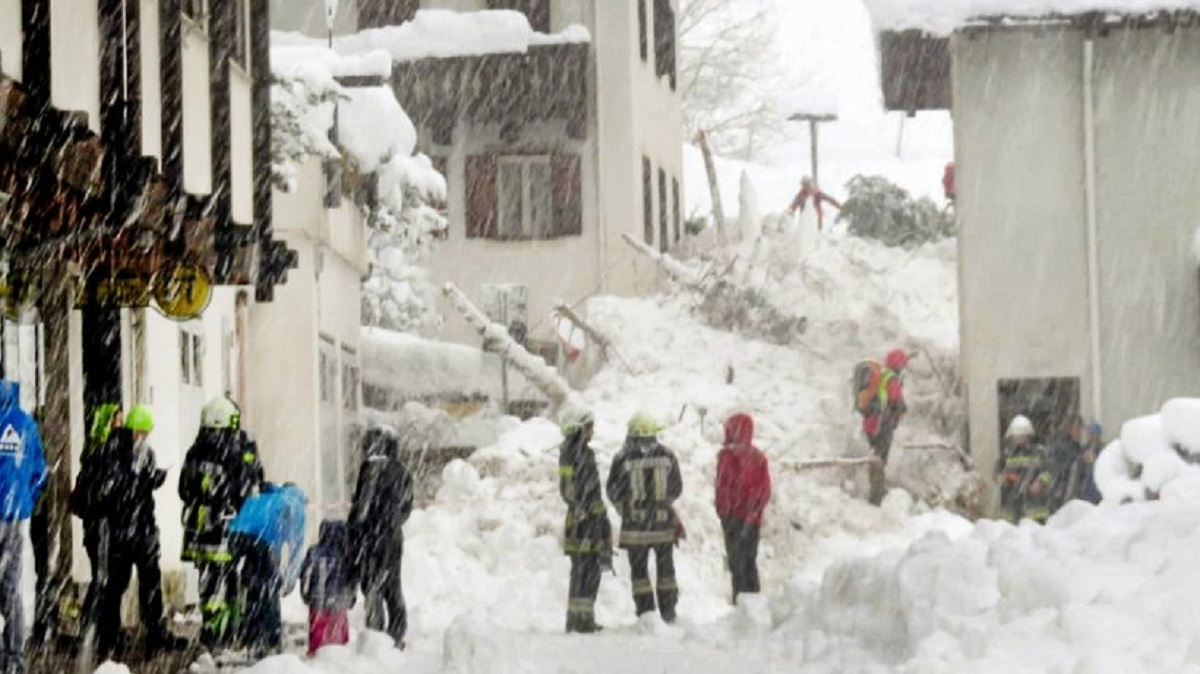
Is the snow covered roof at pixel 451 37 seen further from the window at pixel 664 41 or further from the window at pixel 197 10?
the window at pixel 197 10

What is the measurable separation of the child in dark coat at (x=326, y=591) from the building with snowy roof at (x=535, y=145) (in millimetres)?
19251

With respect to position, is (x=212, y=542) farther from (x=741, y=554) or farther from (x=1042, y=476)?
(x=1042, y=476)

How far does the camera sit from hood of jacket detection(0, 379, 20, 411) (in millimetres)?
10602

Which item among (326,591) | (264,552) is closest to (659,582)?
(326,591)

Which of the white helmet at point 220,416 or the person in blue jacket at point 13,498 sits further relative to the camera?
the white helmet at point 220,416

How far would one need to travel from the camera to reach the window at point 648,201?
35031mm

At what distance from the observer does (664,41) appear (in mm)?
38531

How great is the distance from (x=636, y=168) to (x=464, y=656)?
73.6 ft

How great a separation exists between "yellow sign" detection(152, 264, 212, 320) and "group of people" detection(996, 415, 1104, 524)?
926 cm

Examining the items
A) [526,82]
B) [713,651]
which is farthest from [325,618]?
[526,82]

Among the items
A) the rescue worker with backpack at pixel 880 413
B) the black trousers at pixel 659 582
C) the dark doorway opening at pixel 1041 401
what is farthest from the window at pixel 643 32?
the black trousers at pixel 659 582

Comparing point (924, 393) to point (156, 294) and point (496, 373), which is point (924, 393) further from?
point (156, 294)

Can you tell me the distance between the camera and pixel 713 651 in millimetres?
13719

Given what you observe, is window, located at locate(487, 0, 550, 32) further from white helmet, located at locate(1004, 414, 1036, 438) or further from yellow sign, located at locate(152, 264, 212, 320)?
yellow sign, located at locate(152, 264, 212, 320)
